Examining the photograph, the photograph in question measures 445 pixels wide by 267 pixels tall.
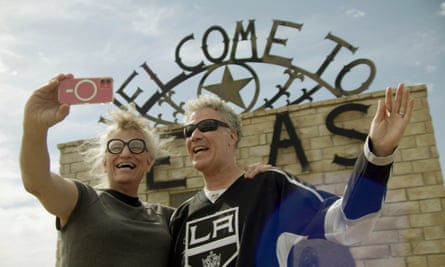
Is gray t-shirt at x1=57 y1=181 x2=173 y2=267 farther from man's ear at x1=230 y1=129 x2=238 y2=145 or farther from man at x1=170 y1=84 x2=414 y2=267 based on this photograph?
man's ear at x1=230 y1=129 x2=238 y2=145

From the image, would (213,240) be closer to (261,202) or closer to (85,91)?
(261,202)

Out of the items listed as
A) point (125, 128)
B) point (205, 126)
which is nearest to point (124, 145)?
point (125, 128)

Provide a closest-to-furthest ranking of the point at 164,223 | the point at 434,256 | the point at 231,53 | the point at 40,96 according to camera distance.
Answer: the point at 40,96
the point at 164,223
the point at 434,256
the point at 231,53

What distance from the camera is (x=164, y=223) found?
266 centimetres

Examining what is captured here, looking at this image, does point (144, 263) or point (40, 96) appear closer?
point (40, 96)

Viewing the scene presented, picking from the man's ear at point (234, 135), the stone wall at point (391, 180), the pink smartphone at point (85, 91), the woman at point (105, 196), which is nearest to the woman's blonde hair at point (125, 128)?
the woman at point (105, 196)

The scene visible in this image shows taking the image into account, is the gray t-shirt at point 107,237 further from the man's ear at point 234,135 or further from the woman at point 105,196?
the man's ear at point 234,135

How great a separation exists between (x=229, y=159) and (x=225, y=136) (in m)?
0.16

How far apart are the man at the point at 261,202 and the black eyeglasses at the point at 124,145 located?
0.31 m

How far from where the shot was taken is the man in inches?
70.4

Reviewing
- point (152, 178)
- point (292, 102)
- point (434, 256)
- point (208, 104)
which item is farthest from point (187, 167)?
point (208, 104)

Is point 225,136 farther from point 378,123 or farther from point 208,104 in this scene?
point 378,123

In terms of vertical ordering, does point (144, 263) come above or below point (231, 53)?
below

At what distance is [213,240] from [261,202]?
0.33 m
